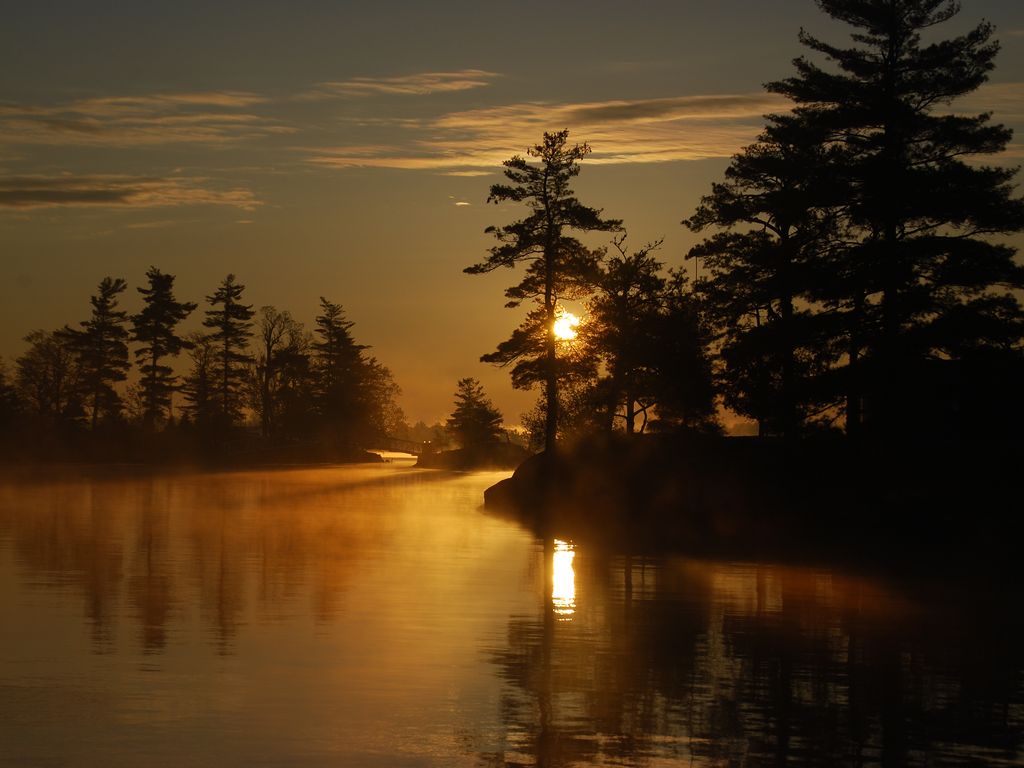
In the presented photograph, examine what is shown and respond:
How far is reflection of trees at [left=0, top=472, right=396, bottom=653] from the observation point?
16.2 meters

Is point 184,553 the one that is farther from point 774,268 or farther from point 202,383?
point 202,383

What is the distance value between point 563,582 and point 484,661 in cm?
786

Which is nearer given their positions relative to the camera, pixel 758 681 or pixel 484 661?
pixel 758 681

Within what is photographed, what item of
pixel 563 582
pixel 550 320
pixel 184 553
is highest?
pixel 550 320

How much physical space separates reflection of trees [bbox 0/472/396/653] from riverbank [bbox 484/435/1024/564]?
7541 millimetres

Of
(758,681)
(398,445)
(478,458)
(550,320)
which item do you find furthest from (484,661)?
(398,445)

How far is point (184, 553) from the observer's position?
2395 cm

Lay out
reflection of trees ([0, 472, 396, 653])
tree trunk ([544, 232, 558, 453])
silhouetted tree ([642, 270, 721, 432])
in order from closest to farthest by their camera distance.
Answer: reflection of trees ([0, 472, 396, 653]) → tree trunk ([544, 232, 558, 453]) → silhouetted tree ([642, 270, 721, 432])

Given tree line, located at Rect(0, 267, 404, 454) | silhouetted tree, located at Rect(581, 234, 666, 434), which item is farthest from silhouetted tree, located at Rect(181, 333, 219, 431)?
silhouetted tree, located at Rect(581, 234, 666, 434)

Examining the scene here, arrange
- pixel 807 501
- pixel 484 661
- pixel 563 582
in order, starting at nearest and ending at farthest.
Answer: pixel 484 661, pixel 563 582, pixel 807 501

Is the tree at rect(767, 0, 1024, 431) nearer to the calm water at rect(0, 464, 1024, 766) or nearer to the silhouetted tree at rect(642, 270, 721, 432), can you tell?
the calm water at rect(0, 464, 1024, 766)

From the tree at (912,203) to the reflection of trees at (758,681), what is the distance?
16.9 m

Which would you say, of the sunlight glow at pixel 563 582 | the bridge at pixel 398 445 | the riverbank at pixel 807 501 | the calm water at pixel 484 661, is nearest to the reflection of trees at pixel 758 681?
the calm water at pixel 484 661

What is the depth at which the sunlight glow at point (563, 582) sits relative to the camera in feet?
57.3
